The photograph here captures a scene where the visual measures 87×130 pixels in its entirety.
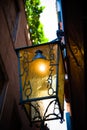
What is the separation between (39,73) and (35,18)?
342 inches

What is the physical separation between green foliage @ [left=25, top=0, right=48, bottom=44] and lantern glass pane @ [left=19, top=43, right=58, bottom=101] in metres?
8.09

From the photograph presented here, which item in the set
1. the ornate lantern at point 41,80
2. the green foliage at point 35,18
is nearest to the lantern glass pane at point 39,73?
the ornate lantern at point 41,80

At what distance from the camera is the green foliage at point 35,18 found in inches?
482

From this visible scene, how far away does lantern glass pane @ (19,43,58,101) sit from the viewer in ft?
12.1

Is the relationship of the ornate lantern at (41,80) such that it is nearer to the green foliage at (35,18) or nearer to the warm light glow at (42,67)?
the warm light glow at (42,67)

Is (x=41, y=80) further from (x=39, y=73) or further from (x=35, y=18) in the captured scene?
(x=35, y=18)

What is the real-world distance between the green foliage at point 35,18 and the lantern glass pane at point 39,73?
8087mm

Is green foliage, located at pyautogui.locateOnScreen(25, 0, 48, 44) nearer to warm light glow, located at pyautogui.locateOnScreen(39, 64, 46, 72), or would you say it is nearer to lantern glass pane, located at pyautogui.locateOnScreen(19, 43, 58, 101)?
lantern glass pane, located at pyautogui.locateOnScreen(19, 43, 58, 101)

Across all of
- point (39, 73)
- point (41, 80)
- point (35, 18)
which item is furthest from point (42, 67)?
point (35, 18)

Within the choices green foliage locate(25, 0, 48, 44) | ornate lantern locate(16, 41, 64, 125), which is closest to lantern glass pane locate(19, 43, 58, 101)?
ornate lantern locate(16, 41, 64, 125)

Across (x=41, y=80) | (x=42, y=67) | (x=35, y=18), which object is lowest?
(x=41, y=80)

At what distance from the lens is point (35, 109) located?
3.80 m

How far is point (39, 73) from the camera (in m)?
3.96

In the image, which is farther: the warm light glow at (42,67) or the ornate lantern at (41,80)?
the warm light glow at (42,67)
